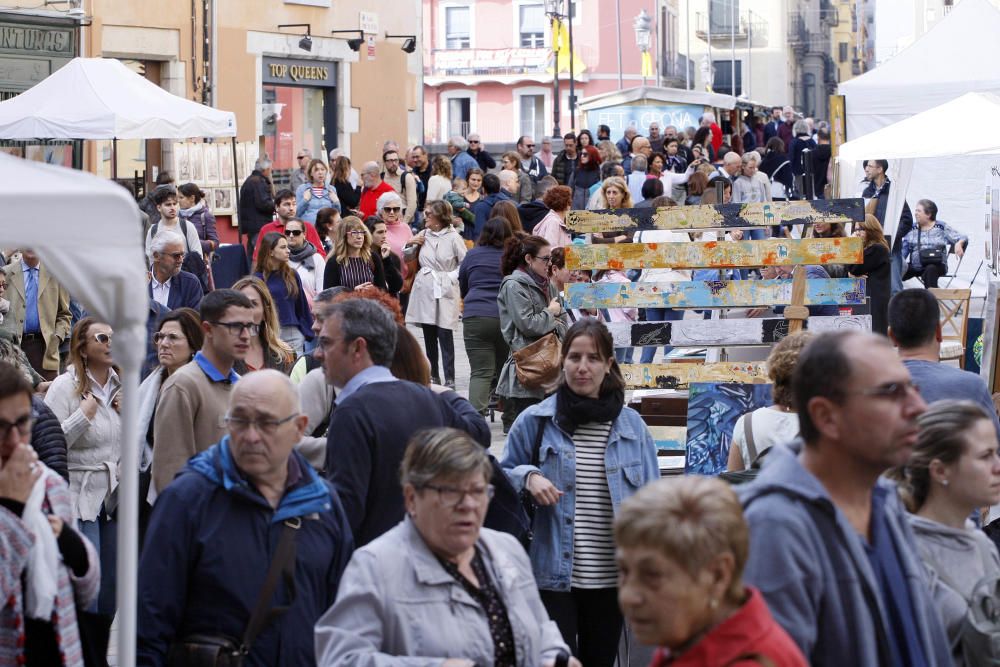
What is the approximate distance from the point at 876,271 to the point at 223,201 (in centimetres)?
1168

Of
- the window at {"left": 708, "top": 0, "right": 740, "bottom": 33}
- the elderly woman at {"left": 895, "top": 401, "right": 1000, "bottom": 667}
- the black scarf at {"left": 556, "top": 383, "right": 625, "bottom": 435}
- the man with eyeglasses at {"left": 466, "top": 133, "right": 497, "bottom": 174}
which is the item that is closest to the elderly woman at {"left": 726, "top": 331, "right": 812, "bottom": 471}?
the black scarf at {"left": 556, "top": 383, "right": 625, "bottom": 435}

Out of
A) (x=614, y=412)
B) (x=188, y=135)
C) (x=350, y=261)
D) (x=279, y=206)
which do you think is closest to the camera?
(x=614, y=412)

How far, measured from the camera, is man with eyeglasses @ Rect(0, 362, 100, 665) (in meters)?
4.13

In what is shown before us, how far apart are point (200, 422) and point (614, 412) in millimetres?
1543

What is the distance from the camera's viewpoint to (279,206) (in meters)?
14.5

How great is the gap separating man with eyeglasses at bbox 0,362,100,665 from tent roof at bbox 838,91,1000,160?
31.2ft

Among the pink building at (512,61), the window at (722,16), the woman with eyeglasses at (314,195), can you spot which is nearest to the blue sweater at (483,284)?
the woman with eyeglasses at (314,195)

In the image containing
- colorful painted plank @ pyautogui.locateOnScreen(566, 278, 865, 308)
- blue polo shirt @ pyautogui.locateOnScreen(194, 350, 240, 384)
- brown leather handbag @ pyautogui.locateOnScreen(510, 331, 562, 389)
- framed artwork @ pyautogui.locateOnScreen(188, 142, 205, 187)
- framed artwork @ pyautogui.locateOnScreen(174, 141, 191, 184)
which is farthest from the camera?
framed artwork @ pyautogui.locateOnScreen(188, 142, 205, 187)

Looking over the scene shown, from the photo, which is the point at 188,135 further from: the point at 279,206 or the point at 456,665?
the point at 456,665

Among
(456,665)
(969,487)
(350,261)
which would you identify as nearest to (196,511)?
(456,665)

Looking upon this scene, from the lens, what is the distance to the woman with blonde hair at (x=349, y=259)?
41.0 feet

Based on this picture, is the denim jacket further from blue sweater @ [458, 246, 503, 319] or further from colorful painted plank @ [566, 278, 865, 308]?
blue sweater @ [458, 246, 503, 319]

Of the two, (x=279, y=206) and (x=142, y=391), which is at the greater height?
(x=279, y=206)

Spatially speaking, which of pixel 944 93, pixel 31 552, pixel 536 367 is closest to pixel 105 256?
pixel 31 552
